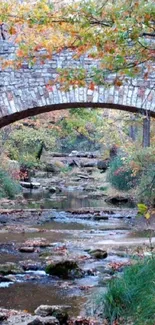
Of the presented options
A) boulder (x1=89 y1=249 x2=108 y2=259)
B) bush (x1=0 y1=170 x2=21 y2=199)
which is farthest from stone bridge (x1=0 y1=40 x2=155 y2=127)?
bush (x1=0 y1=170 x2=21 y2=199)

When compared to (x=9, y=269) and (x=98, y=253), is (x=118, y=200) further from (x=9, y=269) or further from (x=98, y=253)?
(x=9, y=269)

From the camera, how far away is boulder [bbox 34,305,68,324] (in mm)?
6582

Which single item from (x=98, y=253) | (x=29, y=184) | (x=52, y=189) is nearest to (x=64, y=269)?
(x=98, y=253)

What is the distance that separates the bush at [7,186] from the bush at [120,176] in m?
3.74

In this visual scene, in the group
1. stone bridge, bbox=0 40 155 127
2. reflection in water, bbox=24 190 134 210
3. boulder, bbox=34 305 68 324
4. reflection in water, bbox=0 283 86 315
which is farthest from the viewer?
reflection in water, bbox=24 190 134 210

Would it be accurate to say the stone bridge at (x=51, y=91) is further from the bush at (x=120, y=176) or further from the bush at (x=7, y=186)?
the bush at (x=120, y=176)

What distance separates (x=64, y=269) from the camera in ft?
29.3

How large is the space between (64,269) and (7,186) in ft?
39.1

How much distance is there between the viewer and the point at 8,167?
21656 millimetres

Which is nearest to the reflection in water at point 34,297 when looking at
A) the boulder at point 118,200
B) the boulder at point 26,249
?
the boulder at point 26,249

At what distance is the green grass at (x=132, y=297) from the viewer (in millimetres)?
6184

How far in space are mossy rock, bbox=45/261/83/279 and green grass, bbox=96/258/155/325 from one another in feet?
6.12

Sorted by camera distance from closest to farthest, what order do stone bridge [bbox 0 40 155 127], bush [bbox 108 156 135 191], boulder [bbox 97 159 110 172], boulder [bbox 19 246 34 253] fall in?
stone bridge [bbox 0 40 155 127] → boulder [bbox 19 246 34 253] → bush [bbox 108 156 135 191] → boulder [bbox 97 159 110 172]

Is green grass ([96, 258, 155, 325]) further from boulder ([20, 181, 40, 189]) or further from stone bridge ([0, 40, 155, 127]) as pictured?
boulder ([20, 181, 40, 189])
